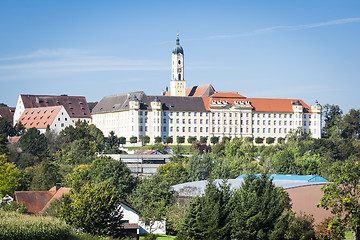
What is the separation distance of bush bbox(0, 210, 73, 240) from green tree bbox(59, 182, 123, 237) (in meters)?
3.11

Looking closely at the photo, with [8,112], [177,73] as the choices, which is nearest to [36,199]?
[8,112]

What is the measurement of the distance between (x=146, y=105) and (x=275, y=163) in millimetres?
48952

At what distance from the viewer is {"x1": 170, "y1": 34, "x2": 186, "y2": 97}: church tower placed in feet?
546

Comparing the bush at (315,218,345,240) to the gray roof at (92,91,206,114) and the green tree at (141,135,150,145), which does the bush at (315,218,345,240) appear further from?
the gray roof at (92,91,206,114)

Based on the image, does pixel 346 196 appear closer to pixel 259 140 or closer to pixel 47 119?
pixel 47 119

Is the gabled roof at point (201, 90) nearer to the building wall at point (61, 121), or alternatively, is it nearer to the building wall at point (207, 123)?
the building wall at point (207, 123)

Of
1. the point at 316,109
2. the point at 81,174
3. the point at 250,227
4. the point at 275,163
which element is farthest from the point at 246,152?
the point at 250,227

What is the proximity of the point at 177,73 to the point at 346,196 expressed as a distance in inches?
4921

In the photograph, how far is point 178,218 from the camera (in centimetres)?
5141

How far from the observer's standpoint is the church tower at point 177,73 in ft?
546

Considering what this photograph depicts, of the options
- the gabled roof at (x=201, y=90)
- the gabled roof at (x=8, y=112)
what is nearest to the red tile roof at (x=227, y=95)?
the gabled roof at (x=201, y=90)

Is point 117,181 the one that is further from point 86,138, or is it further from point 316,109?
point 316,109

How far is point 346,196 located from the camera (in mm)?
44000

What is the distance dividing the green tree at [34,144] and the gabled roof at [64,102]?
33.2 m
